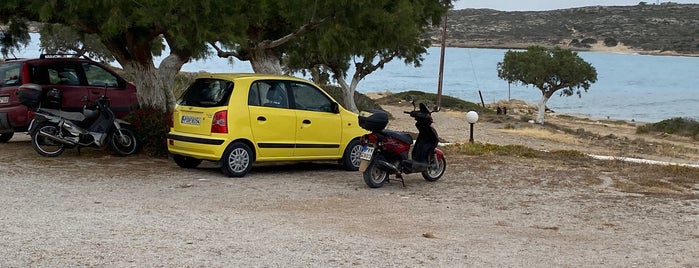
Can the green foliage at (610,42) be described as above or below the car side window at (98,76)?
above

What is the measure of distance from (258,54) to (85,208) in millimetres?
11760

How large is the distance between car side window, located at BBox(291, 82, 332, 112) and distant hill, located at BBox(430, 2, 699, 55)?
11384 cm

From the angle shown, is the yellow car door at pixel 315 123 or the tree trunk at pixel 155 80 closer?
the yellow car door at pixel 315 123

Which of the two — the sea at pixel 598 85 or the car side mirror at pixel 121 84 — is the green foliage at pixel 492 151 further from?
the sea at pixel 598 85

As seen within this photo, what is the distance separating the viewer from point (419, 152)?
1113cm

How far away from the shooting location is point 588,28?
136125 mm

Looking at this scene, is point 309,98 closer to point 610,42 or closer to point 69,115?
point 69,115

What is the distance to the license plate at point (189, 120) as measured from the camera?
11.1 metres

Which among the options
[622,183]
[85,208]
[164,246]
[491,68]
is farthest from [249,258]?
[491,68]

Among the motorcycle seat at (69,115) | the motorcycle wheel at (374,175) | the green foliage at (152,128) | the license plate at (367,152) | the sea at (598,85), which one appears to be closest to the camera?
the license plate at (367,152)

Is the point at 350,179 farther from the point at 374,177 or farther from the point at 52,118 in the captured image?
the point at 52,118

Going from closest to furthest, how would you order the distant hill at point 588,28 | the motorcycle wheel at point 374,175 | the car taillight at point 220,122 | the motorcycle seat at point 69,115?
the motorcycle wheel at point 374,175 → the car taillight at point 220,122 → the motorcycle seat at point 69,115 → the distant hill at point 588,28

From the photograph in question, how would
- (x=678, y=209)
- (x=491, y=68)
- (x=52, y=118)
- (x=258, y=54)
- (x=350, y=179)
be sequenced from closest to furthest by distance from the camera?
(x=678, y=209), (x=350, y=179), (x=52, y=118), (x=258, y=54), (x=491, y=68)

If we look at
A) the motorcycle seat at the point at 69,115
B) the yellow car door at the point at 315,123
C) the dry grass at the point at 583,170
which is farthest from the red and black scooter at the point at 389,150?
the motorcycle seat at the point at 69,115
